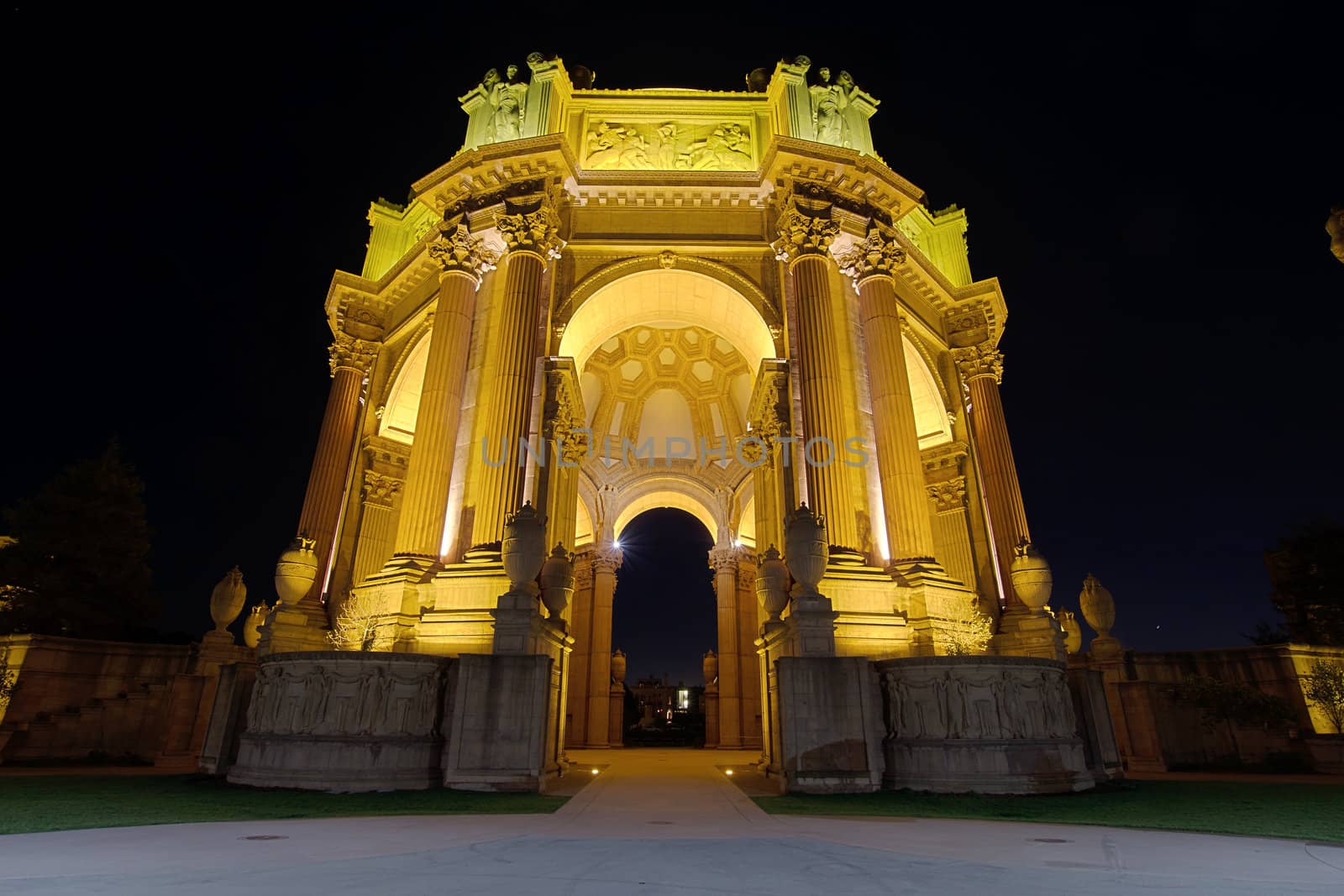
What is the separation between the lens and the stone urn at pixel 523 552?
1316cm

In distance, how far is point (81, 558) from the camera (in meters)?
23.9

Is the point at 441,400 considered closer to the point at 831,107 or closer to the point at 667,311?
the point at 667,311

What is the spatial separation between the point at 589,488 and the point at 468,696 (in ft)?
76.2

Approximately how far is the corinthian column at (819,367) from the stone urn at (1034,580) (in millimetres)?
3594

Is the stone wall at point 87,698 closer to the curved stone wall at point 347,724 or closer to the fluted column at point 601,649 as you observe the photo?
the curved stone wall at point 347,724

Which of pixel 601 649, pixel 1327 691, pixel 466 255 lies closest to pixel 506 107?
pixel 466 255

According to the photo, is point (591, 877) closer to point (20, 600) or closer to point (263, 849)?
point (263, 849)

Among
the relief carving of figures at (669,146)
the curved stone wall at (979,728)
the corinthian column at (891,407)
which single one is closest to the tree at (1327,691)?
the corinthian column at (891,407)

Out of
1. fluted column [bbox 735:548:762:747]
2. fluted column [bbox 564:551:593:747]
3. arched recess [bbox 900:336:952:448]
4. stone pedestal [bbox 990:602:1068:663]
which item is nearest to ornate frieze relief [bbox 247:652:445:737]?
stone pedestal [bbox 990:602:1068:663]

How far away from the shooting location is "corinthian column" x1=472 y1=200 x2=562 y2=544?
Answer: 16.6 meters

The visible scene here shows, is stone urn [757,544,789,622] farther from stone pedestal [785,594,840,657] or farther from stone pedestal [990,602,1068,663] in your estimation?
stone pedestal [990,602,1068,663]

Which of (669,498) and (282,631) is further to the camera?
(669,498)

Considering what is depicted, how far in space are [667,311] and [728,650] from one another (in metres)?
15.9

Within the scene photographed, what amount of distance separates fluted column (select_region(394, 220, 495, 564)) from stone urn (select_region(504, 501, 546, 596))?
3.86m
